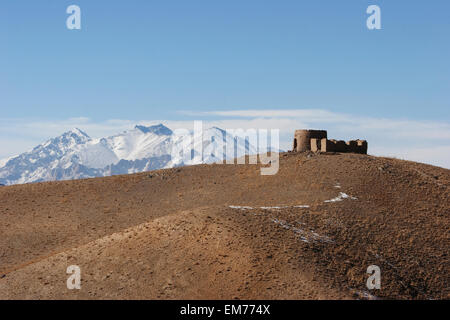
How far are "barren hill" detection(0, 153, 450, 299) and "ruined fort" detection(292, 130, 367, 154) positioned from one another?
8.52 ft

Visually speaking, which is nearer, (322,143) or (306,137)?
(322,143)

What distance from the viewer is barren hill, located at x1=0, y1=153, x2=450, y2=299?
3353 centimetres

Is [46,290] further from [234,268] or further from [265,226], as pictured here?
[265,226]

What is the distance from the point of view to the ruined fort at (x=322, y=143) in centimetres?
6406

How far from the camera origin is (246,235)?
37.7 metres

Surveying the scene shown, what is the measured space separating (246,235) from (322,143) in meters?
29.3
